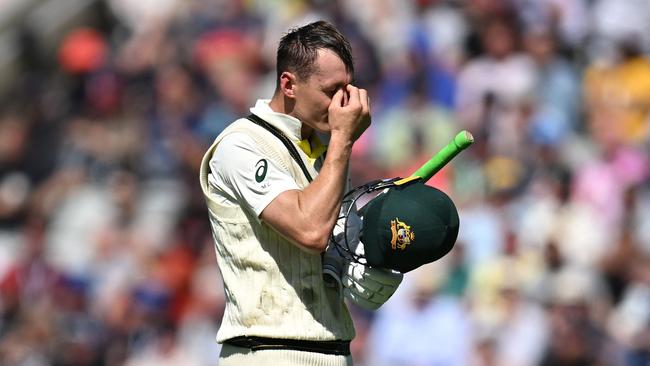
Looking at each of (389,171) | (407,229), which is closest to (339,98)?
(407,229)

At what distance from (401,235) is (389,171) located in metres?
6.42

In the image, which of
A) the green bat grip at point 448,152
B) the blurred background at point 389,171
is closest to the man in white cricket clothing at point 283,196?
the green bat grip at point 448,152

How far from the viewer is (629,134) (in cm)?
982

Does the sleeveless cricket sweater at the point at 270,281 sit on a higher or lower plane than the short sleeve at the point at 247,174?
lower

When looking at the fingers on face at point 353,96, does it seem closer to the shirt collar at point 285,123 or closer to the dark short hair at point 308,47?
the dark short hair at point 308,47

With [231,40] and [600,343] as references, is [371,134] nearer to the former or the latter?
[231,40]

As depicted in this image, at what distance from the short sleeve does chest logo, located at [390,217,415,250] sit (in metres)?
0.37

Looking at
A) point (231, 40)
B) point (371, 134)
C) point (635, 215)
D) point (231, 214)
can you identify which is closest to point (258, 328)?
point (231, 214)

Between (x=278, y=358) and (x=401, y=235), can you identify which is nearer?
(x=401, y=235)

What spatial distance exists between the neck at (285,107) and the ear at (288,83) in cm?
3

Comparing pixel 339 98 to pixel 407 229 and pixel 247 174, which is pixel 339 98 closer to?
pixel 247 174

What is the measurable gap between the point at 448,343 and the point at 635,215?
1.58 metres

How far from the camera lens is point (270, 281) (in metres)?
4.51

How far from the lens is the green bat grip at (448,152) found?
4387 mm
